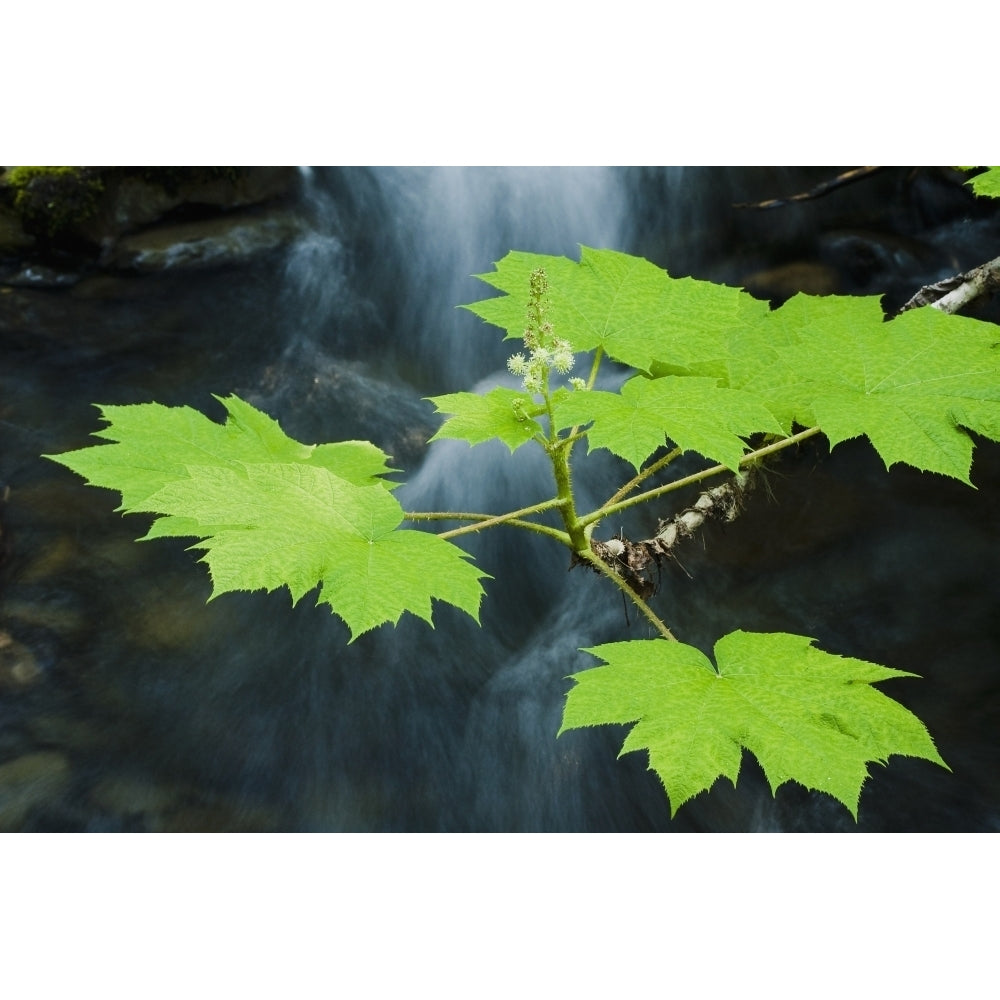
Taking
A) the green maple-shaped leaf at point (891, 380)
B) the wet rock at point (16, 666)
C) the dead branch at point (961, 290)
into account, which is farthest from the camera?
the wet rock at point (16, 666)

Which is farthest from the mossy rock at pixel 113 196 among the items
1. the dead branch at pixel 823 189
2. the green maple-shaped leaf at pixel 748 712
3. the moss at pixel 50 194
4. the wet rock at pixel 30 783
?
the green maple-shaped leaf at pixel 748 712

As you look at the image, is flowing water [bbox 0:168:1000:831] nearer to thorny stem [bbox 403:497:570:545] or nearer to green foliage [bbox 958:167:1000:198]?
green foliage [bbox 958:167:1000:198]

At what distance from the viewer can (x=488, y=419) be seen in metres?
0.99

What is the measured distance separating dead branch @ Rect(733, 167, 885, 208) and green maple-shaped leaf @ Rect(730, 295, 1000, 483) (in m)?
0.82

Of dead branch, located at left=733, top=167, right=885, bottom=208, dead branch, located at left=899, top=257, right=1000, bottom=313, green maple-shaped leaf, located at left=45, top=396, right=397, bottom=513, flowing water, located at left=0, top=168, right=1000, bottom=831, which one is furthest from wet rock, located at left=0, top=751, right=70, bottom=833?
dead branch, located at left=733, top=167, right=885, bottom=208

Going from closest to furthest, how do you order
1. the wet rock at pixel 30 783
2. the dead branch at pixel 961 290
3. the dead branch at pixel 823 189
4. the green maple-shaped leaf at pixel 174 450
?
the green maple-shaped leaf at pixel 174 450 < the dead branch at pixel 961 290 < the wet rock at pixel 30 783 < the dead branch at pixel 823 189

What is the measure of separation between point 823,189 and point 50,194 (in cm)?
156

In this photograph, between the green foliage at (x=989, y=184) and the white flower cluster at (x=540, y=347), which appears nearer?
the white flower cluster at (x=540, y=347)

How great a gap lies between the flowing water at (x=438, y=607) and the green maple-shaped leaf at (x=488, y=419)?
850 mm

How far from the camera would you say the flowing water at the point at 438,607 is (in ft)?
5.26

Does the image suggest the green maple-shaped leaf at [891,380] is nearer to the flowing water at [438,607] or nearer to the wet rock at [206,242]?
the flowing water at [438,607]

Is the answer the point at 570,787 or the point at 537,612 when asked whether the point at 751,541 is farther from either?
the point at 570,787

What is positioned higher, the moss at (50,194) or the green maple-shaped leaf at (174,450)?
the moss at (50,194)
